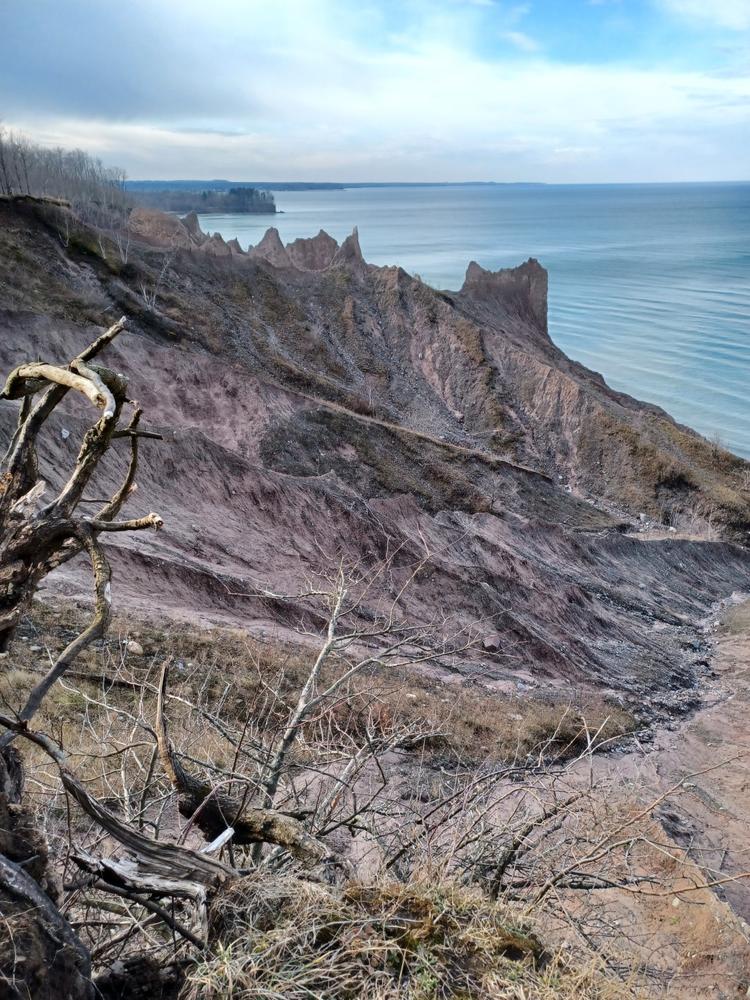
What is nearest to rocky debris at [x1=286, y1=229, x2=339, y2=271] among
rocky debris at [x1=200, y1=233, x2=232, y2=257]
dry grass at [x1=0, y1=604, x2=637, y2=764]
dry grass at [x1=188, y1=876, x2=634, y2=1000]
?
rocky debris at [x1=200, y1=233, x2=232, y2=257]

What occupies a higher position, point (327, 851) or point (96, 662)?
point (327, 851)

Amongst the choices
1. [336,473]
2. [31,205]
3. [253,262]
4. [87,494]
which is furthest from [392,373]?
[87,494]

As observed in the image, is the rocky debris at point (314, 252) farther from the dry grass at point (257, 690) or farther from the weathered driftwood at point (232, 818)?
the weathered driftwood at point (232, 818)

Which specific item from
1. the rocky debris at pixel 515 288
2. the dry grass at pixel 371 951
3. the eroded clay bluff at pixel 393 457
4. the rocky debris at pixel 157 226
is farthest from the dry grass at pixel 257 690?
the rocky debris at pixel 157 226

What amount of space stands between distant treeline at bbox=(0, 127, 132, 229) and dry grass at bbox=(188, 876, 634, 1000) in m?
54.0

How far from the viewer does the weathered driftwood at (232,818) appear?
444 cm

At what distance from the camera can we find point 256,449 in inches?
1200

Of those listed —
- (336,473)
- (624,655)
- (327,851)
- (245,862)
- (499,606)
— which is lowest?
(624,655)

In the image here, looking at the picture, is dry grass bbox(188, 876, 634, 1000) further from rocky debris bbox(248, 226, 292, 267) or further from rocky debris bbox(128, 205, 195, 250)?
rocky debris bbox(248, 226, 292, 267)

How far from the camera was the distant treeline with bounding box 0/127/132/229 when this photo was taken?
54.7 metres

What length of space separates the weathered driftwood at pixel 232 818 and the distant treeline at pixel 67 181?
174 feet

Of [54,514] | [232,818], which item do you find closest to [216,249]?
[54,514]

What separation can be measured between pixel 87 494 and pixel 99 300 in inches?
710

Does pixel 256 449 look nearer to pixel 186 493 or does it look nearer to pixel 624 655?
pixel 186 493
